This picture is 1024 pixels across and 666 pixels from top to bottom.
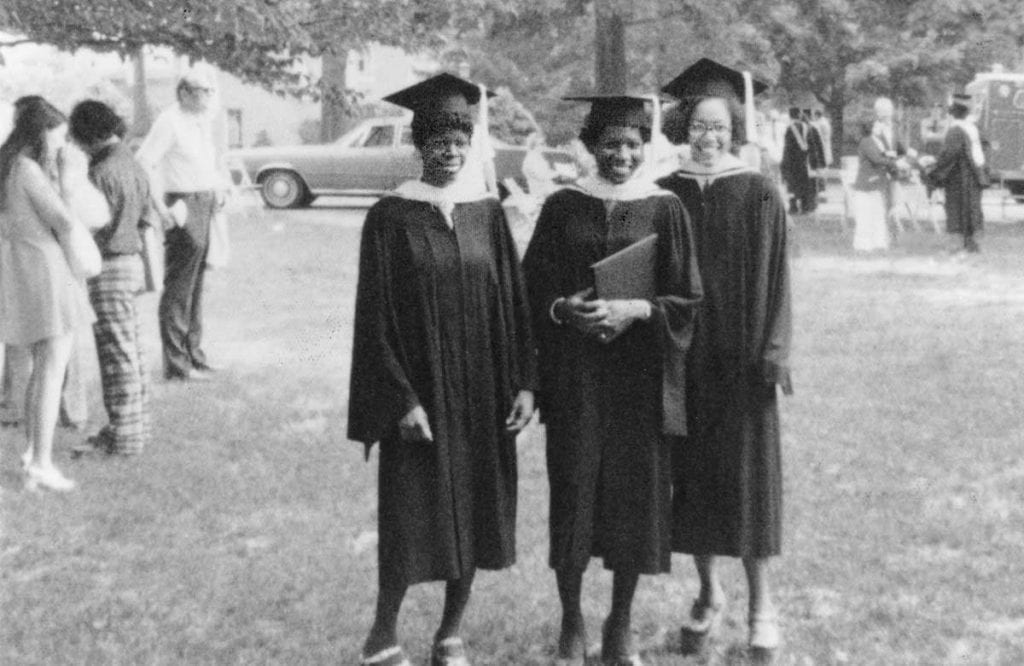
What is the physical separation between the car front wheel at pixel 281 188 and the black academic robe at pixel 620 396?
69.3 feet

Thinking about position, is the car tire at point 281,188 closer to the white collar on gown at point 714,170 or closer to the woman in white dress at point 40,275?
the woman in white dress at point 40,275

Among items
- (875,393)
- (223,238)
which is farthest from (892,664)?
(223,238)

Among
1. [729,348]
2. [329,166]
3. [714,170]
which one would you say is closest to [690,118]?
[714,170]

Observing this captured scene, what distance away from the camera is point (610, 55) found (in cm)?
2156

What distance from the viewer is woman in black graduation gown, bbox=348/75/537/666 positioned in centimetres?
469

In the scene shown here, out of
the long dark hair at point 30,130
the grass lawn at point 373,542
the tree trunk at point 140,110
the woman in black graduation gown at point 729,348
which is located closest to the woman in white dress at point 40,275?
the long dark hair at point 30,130

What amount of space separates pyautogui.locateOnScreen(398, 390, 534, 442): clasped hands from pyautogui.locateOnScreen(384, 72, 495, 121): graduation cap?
35.8 inches

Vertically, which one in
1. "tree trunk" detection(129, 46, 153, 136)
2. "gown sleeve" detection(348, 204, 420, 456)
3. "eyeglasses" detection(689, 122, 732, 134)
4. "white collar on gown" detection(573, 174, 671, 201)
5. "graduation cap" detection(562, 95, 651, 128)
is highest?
"tree trunk" detection(129, 46, 153, 136)

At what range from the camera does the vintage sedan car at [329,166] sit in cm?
2528

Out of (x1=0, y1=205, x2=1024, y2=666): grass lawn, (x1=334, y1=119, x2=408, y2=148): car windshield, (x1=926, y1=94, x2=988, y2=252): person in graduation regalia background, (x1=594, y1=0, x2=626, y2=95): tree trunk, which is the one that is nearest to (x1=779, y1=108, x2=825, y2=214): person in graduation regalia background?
(x1=594, y1=0, x2=626, y2=95): tree trunk

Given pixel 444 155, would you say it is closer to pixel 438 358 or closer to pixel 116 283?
pixel 438 358

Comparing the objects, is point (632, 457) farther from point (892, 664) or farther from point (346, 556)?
point (346, 556)

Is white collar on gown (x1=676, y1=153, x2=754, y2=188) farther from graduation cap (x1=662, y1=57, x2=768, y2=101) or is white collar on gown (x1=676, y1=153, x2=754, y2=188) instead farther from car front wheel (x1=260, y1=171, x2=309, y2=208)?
car front wheel (x1=260, y1=171, x2=309, y2=208)

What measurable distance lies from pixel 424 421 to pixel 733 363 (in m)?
1.03
